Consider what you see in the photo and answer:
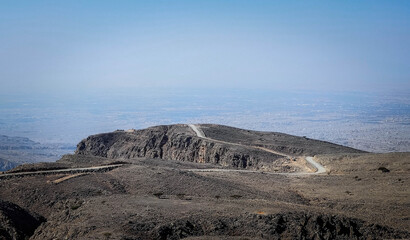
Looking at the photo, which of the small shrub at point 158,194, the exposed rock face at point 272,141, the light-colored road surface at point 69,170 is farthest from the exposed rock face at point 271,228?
the exposed rock face at point 272,141

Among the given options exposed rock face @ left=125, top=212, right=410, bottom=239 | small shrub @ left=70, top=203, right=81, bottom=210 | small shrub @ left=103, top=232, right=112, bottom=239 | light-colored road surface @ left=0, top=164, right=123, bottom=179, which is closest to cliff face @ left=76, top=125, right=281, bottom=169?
light-colored road surface @ left=0, top=164, right=123, bottom=179

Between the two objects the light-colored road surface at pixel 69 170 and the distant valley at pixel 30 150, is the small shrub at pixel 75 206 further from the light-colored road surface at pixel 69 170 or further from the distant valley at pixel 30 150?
the distant valley at pixel 30 150

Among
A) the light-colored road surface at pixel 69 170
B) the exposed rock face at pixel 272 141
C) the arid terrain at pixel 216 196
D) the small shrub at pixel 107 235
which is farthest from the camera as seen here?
the exposed rock face at pixel 272 141

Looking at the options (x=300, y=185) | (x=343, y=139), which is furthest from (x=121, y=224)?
(x=343, y=139)

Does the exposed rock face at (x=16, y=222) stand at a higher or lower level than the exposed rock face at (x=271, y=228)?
lower

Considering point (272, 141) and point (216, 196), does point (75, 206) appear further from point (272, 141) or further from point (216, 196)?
point (272, 141)

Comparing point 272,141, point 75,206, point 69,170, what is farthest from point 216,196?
point 272,141
